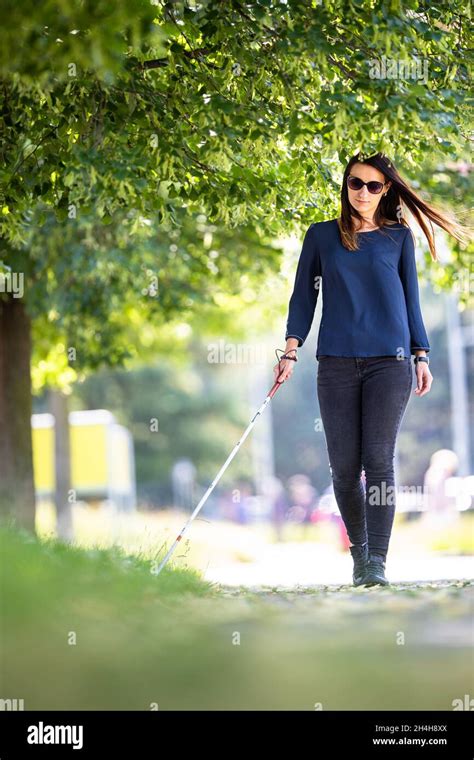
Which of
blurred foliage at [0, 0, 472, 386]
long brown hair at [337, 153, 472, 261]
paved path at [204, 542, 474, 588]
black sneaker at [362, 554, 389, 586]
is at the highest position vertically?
blurred foliage at [0, 0, 472, 386]

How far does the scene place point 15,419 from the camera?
12.9m

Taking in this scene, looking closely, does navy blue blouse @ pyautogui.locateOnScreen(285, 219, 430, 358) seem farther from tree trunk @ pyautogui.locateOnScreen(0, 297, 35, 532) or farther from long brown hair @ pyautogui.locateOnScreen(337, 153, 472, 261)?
tree trunk @ pyautogui.locateOnScreen(0, 297, 35, 532)

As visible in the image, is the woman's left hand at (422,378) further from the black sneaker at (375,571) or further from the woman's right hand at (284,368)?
the black sneaker at (375,571)

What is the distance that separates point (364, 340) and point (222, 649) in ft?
6.11

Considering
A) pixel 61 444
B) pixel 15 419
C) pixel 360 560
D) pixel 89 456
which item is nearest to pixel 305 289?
pixel 360 560

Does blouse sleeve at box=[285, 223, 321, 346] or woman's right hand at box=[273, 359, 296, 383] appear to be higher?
blouse sleeve at box=[285, 223, 321, 346]

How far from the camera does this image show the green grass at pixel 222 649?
15.9 feet

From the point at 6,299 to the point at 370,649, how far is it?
8.69 metres

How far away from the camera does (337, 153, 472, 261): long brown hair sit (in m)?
6.33

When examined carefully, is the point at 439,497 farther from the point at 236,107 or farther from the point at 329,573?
the point at 236,107

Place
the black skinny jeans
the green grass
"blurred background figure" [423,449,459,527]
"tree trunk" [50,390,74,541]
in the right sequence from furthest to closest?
1. "blurred background figure" [423,449,459,527]
2. "tree trunk" [50,390,74,541]
3. the black skinny jeans
4. the green grass

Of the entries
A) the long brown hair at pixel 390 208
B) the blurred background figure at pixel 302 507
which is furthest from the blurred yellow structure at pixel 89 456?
the long brown hair at pixel 390 208

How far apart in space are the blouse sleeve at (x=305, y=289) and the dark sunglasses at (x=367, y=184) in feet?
0.98

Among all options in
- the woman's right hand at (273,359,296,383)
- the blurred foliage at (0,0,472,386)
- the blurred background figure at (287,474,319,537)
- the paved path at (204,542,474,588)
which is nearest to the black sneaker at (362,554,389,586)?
the paved path at (204,542,474,588)
